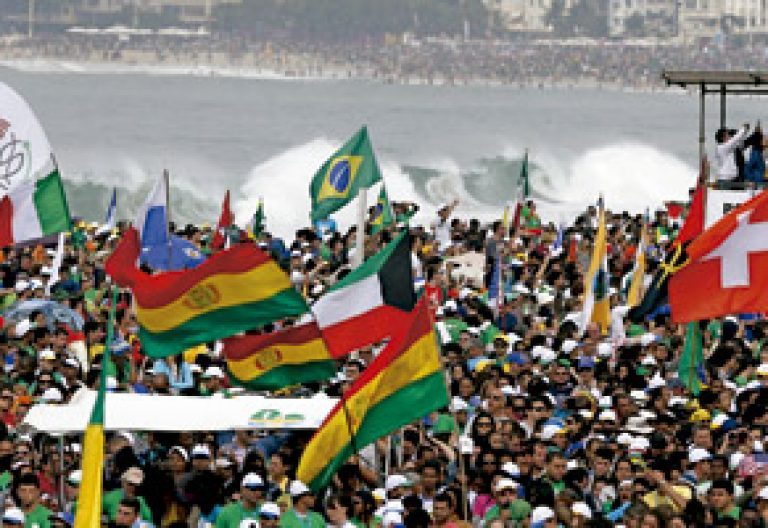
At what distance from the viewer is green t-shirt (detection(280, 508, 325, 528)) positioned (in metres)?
10.9

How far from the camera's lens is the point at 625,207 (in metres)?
51.4

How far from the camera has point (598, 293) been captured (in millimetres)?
17469

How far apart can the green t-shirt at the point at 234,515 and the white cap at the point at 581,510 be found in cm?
132

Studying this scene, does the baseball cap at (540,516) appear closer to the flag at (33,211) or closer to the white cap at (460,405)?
the white cap at (460,405)

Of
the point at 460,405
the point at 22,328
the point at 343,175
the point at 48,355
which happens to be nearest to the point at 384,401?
the point at 460,405

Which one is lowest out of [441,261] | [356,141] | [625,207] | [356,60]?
[356,60]

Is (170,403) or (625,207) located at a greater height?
(170,403)

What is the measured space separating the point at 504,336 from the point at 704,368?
149 cm

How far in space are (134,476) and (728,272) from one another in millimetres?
3204

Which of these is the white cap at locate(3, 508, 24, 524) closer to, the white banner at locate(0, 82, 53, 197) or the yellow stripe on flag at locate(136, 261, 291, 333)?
the yellow stripe on flag at locate(136, 261, 291, 333)

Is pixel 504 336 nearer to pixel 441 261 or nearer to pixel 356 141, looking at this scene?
pixel 356 141

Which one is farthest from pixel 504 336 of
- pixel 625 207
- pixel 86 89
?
pixel 86 89

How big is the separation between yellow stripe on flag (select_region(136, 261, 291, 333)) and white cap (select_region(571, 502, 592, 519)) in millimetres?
1995

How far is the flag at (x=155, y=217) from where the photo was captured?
1738 centimetres
